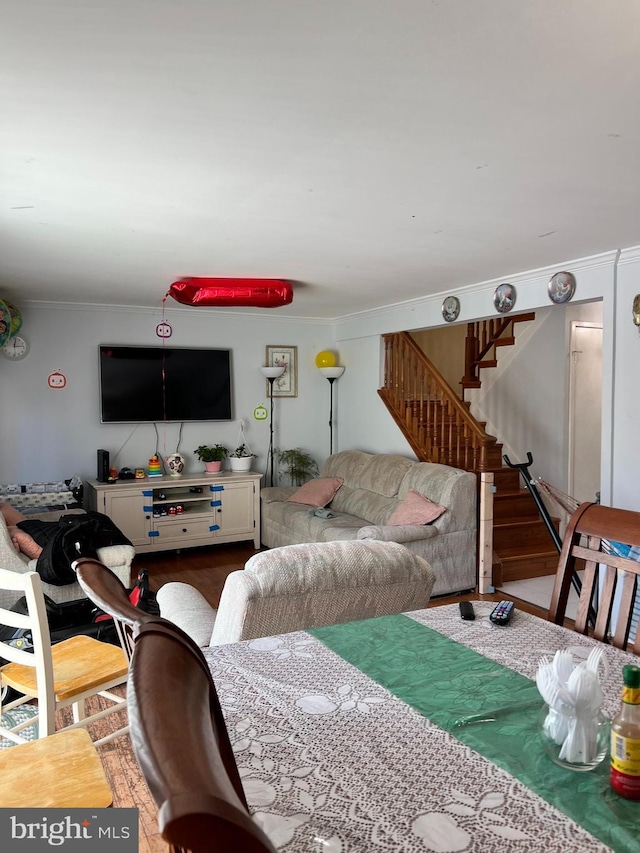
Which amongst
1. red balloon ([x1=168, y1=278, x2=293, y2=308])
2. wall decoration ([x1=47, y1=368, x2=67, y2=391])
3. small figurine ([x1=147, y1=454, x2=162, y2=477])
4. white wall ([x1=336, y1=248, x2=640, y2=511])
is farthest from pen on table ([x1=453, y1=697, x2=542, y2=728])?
wall decoration ([x1=47, y1=368, x2=67, y2=391])

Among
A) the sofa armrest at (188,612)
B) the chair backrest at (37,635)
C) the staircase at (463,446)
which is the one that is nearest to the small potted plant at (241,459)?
the staircase at (463,446)

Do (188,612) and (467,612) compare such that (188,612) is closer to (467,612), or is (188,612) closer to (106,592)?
(467,612)

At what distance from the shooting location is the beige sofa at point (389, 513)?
4.82 metres

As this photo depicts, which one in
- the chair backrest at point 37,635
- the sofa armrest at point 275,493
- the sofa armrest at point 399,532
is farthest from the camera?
the sofa armrest at point 275,493

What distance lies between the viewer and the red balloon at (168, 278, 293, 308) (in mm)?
4832

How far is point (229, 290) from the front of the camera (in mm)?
4867

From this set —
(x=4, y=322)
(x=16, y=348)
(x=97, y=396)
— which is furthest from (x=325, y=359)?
(x=4, y=322)

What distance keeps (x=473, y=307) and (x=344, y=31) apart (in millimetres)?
3714

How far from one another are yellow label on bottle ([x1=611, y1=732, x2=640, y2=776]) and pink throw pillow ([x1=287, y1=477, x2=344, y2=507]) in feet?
16.8

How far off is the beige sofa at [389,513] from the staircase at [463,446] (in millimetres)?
289

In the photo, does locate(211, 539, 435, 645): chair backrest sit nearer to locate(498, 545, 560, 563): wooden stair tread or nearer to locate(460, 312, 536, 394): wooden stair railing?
locate(498, 545, 560, 563): wooden stair tread

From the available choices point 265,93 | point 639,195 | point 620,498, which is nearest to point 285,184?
point 265,93

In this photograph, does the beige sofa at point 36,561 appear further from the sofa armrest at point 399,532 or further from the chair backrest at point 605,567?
the chair backrest at point 605,567

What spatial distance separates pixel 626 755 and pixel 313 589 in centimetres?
118
